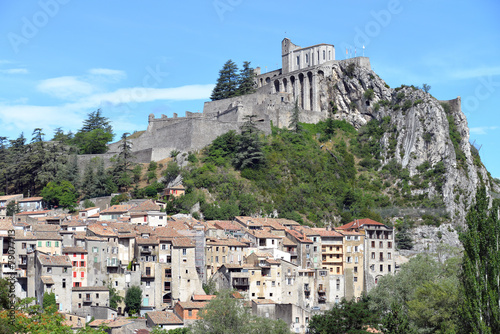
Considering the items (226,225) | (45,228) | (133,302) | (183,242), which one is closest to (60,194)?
(45,228)

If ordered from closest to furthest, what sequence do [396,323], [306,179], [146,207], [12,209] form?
[396,323]
[146,207]
[12,209]
[306,179]

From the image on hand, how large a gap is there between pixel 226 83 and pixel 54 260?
226ft

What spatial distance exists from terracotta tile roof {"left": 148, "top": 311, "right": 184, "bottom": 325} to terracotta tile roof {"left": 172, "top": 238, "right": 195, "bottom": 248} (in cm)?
849

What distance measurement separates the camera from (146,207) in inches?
3492

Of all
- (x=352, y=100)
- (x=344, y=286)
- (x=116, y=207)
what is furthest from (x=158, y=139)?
(x=344, y=286)

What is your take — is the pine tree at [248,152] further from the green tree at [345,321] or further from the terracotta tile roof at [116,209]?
the green tree at [345,321]

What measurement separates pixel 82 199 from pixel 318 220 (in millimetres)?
29005

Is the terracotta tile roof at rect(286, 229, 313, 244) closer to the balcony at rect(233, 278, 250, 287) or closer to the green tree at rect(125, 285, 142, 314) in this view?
the balcony at rect(233, 278, 250, 287)

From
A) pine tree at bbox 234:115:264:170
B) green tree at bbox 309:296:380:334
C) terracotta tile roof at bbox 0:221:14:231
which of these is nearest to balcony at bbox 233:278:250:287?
green tree at bbox 309:296:380:334

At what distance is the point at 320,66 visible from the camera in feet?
428

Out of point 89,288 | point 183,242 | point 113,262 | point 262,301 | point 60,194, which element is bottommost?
point 262,301

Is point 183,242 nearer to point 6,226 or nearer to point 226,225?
point 226,225

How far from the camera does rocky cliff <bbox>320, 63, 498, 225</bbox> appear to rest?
114 meters

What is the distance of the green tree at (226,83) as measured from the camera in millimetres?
132625
